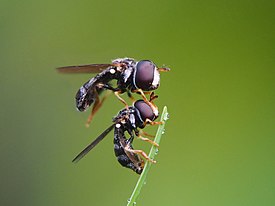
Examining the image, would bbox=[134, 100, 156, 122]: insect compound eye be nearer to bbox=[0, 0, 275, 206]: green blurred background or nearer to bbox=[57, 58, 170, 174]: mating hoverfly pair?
bbox=[57, 58, 170, 174]: mating hoverfly pair

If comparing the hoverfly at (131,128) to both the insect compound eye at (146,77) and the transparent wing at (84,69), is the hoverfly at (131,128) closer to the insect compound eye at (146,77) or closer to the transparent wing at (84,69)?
the insect compound eye at (146,77)

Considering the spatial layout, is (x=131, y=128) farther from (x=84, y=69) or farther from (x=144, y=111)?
(x=84, y=69)

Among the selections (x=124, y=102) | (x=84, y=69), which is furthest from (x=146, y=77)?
(x=84, y=69)

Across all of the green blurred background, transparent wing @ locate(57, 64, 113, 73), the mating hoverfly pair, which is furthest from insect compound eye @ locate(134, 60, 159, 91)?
the green blurred background

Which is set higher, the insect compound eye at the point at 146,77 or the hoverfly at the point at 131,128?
the insect compound eye at the point at 146,77

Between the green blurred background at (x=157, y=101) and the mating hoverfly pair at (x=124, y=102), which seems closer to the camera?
the mating hoverfly pair at (x=124, y=102)

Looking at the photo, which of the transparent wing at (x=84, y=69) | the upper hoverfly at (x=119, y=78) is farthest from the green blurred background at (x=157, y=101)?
the transparent wing at (x=84, y=69)

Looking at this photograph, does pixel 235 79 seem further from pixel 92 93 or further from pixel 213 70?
pixel 92 93
